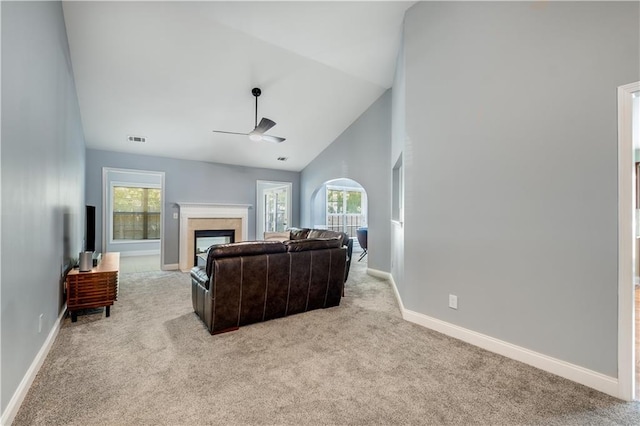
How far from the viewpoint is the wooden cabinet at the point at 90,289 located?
9.58 feet

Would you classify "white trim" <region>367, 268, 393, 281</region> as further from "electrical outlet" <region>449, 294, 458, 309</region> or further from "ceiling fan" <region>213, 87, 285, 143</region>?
"ceiling fan" <region>213, 87, 285, 143</region>

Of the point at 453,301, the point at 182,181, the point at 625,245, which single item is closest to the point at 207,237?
the point at 182,181

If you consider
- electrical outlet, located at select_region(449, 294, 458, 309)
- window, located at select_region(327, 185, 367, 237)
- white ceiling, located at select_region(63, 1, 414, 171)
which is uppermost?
white ceiling, located at select_region(63, 1, 414, 171)

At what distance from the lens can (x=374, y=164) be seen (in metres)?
5.35

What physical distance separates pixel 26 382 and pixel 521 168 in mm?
3837

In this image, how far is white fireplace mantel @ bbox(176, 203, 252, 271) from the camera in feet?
19.5

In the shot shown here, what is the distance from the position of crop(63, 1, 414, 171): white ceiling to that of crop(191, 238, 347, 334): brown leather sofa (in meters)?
2.52

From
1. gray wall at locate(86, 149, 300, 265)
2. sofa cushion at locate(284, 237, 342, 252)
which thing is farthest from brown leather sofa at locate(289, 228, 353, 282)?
gray wall at locate(86, 149, 300, 265)

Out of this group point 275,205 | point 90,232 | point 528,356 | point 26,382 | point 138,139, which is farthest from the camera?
point 275,205

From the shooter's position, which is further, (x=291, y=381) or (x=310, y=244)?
(x=310, y=244)

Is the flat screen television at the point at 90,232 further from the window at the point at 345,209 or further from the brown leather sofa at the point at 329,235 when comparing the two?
the window at the point at 345,209

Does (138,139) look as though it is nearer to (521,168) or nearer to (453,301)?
(453,301)

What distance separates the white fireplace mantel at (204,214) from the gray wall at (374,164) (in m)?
2.55

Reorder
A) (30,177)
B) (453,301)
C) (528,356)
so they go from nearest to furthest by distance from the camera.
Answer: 1. (30,177)
2. (528,356)
3. (453,301)
